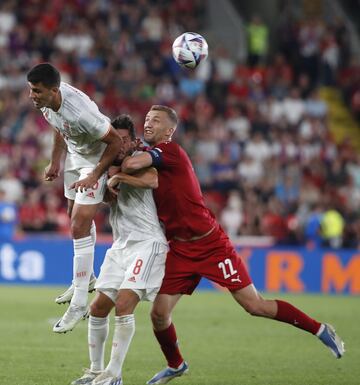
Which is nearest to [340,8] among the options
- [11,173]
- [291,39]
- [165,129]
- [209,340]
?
[291,39]

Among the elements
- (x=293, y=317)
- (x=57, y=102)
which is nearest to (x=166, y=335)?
(x=293, y=317)

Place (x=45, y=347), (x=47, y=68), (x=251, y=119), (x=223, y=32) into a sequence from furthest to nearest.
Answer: (x=223, y=32) → (x=251, y=119) → (x=45, y=347) → (x=47, y=68)

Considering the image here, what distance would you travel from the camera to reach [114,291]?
888 centimetres

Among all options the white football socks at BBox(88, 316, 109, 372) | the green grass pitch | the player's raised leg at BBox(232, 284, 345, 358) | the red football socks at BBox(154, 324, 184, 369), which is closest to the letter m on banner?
the green grass pitch

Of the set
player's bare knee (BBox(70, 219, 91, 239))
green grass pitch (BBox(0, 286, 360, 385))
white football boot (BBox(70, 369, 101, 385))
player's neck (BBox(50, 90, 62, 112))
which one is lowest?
green grass pitch (BBox(0, 286, 360, 385))

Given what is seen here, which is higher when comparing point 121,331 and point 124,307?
point 124,307

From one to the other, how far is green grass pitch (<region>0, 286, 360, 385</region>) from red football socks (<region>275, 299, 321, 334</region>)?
0.48 metres

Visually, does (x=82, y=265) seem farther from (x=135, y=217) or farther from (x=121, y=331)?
(x=121, y=331)

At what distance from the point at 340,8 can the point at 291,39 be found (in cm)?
330

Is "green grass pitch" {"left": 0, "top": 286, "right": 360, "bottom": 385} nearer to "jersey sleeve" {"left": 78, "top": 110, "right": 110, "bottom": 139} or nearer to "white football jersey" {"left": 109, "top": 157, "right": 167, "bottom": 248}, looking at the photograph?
"white football jersey" {"left": 109, "top": 157, "right": 167, "bottom": 248}

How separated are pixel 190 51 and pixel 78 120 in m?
1.28

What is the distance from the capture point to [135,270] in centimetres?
880

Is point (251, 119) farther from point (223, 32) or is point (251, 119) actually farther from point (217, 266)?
point (217, 266)

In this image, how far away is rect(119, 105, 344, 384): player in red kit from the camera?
360 inches
